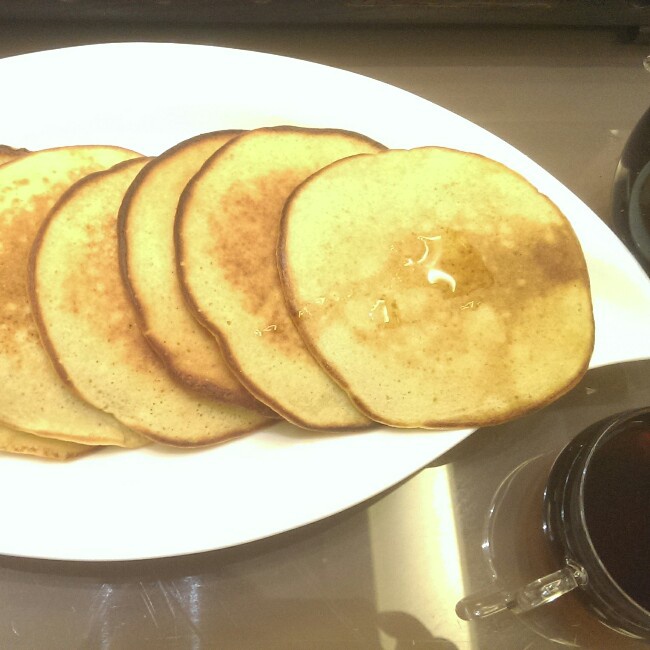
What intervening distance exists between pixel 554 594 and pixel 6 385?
86 cm

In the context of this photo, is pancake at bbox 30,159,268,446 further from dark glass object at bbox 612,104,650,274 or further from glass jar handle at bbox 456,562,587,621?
dark glass object at bbox 612,104,650,274

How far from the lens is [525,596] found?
0.94 meters

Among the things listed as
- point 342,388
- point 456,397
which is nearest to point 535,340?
point 456,397

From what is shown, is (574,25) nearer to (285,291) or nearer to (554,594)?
(285,291)

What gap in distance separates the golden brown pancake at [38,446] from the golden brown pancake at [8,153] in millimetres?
478

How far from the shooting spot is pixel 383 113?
1188 millimetres

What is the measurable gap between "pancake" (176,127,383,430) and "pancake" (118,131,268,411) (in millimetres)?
40

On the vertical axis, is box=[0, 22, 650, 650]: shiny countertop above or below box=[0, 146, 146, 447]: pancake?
below

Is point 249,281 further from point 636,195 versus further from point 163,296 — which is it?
point 636,195

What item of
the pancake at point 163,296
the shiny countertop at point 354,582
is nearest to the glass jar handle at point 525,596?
the shiny countertop at point 354,582

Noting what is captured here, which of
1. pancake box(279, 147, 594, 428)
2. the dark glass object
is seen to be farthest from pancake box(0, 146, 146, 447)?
the dark glass object

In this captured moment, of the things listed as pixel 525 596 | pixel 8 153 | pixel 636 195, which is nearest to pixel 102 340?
pixel 8 153

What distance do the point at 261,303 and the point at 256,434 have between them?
20cm

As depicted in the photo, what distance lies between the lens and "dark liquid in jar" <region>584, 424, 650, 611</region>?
0.90m
